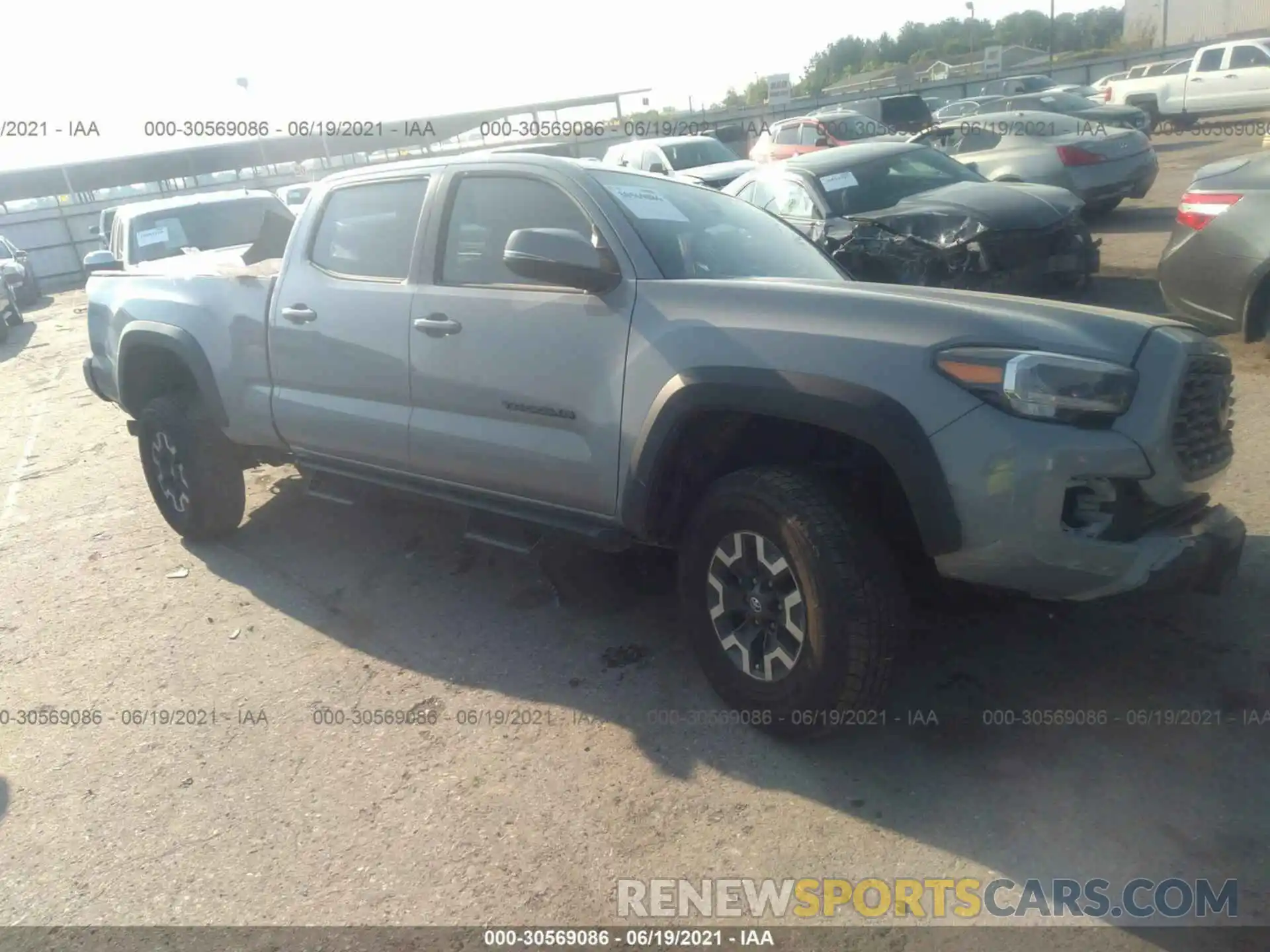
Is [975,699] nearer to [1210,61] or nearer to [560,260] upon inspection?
[560,260]

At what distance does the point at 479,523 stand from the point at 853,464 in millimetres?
1677

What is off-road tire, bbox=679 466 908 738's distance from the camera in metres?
3.05

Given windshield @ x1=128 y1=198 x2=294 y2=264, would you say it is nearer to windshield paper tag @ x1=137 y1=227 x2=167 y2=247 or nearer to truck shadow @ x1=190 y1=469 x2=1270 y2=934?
windshield paper tag @ x1=137 y1=227 x2=167 y2=247

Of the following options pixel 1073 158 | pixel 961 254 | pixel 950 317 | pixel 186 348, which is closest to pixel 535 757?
pixel 950 317

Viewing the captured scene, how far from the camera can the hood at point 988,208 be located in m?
7.89

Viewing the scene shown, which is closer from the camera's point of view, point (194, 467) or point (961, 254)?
point (194, 467)

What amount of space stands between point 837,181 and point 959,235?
1.55 meters

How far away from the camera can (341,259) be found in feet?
15.8

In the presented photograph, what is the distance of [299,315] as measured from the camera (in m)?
4.82

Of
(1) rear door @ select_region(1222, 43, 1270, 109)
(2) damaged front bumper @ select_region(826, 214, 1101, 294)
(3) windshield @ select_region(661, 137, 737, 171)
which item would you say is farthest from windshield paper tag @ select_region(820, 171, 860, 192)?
(1) rear door @ select_region(1222, 43, 1270, 109)

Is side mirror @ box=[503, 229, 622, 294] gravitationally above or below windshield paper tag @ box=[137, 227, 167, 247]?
above

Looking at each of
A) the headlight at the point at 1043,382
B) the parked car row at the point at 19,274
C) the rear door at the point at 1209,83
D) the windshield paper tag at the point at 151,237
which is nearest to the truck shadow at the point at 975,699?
the headlight at the point at 1043,382

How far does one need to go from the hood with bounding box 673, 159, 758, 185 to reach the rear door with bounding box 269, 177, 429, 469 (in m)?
9.91

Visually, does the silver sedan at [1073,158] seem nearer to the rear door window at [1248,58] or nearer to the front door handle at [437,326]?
the front door handle at [437,326]
